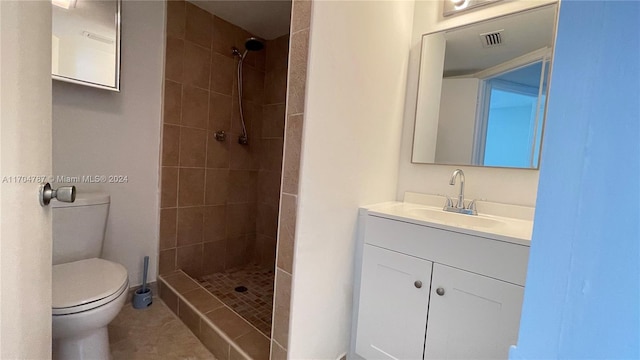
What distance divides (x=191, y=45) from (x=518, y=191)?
7.29 feet

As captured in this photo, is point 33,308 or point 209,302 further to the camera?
point 209,302

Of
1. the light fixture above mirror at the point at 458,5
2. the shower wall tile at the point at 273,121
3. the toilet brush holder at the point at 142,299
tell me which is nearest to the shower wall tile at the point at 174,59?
the shower wall tile at the point at 273,121

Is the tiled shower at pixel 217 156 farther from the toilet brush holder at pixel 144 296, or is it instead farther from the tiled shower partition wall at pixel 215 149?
the toilet brush holder at pixel 144 296

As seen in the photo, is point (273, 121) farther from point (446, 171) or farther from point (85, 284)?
point (85, 284)

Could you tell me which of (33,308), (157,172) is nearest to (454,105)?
(33,308)

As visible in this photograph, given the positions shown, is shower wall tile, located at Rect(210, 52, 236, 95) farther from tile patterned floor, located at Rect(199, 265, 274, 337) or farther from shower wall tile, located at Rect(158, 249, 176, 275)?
tile patterned floor, located at Rect(199, 265, 274, 337)

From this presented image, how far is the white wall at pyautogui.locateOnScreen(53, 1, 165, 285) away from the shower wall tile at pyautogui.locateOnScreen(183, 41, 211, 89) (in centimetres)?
16

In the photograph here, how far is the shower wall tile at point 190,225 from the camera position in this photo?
2.04 meters

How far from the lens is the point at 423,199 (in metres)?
1.56

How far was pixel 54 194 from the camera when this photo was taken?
28.5 inches

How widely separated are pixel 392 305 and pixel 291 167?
0.74m

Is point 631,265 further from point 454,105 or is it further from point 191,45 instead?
point 191,45

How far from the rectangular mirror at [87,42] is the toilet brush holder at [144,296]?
115cm

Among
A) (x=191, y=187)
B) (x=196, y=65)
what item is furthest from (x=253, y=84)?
(x=191, y=187)
